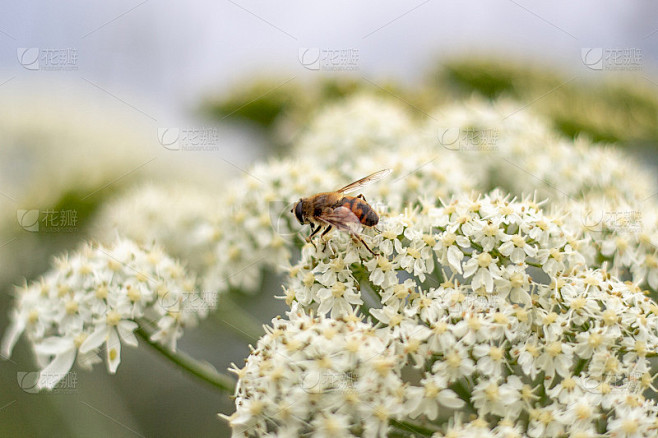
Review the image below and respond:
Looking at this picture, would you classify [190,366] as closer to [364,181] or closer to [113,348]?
[113,348]

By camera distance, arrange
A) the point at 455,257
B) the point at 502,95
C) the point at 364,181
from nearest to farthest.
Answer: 1. the point at 455,257
2. the point at 364,181
3. the point at 502,95

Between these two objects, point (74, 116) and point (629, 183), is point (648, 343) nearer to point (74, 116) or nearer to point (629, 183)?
point (629, 183)

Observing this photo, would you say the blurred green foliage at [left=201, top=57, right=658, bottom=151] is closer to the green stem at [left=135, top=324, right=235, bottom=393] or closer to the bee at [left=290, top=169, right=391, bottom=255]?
the bee at [left=290, top=169, right=391, bottom=255]

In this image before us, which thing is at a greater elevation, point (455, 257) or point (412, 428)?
point (455, 257)

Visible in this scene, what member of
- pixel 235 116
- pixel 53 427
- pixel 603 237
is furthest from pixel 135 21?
pixel 603 237

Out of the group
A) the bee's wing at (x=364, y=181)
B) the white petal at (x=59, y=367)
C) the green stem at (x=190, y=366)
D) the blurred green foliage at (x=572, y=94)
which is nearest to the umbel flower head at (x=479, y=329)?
the bee's wing at (x=364, y=181)

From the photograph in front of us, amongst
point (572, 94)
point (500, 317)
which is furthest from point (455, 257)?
point (572, 94)

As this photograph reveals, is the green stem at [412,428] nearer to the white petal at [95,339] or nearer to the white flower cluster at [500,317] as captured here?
the white flower cluster at [500,317]
